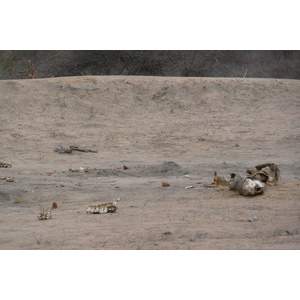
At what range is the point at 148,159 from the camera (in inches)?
398

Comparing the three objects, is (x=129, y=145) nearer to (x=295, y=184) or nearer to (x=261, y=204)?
(x=295, y=184)

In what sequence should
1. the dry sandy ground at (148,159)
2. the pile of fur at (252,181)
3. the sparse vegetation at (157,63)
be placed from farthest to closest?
the sparse vegetation at (157,63), the pile of fur at (252,181), the dry sandy ground at (148,159)

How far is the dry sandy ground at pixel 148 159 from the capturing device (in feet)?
13.5

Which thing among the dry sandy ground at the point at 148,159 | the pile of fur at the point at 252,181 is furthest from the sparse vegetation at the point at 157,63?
the pile of fur at the point at 252,181

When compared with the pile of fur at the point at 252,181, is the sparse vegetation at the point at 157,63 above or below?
above

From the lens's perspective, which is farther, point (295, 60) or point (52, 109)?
point (295, 60)

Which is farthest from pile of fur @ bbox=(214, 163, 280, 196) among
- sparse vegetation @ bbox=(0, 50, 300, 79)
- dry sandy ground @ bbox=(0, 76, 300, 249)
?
sparse vegetation @ bbox=(0, 50, 300, 79)

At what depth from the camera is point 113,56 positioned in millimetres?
25422

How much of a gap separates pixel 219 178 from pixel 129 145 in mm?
5880

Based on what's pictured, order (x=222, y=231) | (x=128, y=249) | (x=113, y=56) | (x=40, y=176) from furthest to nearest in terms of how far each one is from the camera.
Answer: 1. (x=113, y=56)
2. (x=40, y=176)
3. (x=222, y=231)
4. (x=128, y=249)

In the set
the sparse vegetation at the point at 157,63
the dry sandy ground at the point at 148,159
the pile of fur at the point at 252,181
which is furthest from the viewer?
the sparse vegetation at the point at 157,63

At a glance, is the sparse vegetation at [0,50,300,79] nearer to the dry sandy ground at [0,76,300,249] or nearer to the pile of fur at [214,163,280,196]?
the dry sandy ground at [0,76,300,249]

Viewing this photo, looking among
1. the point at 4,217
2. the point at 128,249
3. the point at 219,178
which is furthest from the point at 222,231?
the point at 4,217

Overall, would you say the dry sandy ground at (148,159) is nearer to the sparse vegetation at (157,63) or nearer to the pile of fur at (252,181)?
the pile of fur at (252,181)
